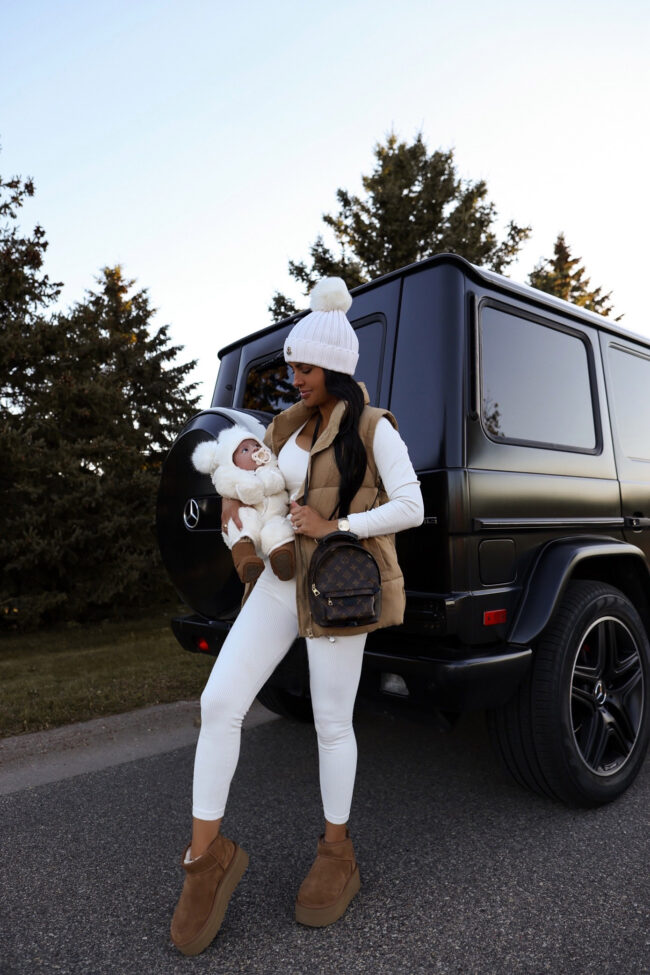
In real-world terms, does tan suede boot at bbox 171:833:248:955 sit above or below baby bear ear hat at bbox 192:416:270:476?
below

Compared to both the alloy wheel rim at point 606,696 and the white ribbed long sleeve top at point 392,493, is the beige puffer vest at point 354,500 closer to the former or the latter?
the white ribbed long sleeve top at point 392,493

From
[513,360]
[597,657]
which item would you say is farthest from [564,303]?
[597,657]

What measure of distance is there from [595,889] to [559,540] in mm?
1263

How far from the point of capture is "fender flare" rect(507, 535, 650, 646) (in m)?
2.73

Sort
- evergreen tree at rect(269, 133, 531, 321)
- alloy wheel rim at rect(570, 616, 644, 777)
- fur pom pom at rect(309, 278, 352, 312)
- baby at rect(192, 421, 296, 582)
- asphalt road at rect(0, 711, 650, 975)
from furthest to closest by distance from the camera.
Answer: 1. evergreen tree at rect(269, 133, 531, 321)
2. alloy wheel rim at rect(570, 616, 644, 777)
3. fur pom pom at rect(309, 278, 352, 312)
4. baby at rect(192, 421, 296, 582)
5. asphalt road at rect(0, 711, 650, 975)

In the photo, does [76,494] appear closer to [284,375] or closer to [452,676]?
[284,375]

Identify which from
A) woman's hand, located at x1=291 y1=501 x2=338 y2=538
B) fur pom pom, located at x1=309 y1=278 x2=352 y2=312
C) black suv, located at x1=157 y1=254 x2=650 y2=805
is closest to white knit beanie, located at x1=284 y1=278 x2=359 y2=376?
fur pom pom, located at x1=309 y1=278 x2=352 y2=312

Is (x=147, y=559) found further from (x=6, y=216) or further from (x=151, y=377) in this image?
(x=151, y=377)

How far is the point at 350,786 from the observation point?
2.24 metres

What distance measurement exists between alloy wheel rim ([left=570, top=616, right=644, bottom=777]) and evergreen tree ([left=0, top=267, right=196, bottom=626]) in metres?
8.19

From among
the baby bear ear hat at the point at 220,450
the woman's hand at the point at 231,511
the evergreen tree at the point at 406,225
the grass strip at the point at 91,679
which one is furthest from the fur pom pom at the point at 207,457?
the evergreen tree at the point at 406,225

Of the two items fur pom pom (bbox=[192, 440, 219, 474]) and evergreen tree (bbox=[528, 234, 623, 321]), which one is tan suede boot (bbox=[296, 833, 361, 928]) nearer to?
fur pom pom (bbox=[192, 440, 219, 474])

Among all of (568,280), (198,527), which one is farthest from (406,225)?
(198,527)

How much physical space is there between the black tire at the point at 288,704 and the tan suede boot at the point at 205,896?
1.77 meters
